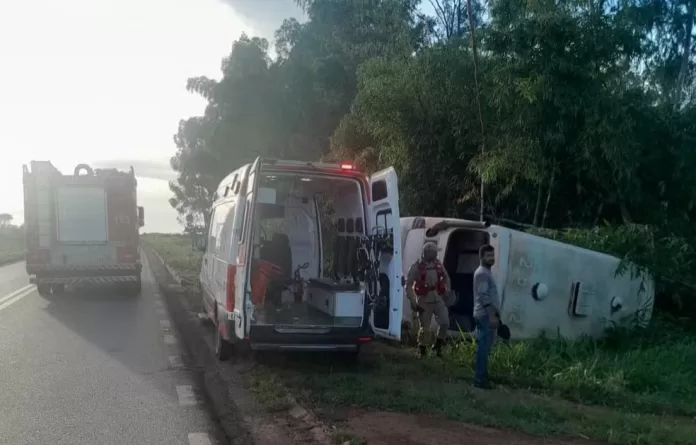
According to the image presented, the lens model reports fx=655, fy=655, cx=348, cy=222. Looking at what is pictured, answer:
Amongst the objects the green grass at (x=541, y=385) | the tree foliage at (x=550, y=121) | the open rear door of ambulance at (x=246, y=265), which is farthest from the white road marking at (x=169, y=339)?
the tree foliage at (x=550, y=121)

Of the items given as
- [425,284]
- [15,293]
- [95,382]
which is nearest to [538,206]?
[425,284]

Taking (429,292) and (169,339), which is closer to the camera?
(429,292)

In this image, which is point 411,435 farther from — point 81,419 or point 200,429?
point 81,419

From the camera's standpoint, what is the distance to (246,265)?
24.9 feet

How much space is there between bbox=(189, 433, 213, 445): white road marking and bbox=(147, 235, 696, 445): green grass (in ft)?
2.92

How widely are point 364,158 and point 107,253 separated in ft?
21.5

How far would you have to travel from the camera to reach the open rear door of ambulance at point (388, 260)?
789 centimetres

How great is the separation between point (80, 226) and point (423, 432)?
1200cm

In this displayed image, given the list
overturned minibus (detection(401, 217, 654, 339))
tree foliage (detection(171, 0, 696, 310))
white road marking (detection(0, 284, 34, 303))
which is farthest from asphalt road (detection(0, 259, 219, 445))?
tree foliage (detection(171, 0, 696, 310))

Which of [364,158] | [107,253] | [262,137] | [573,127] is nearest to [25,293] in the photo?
[107,253]

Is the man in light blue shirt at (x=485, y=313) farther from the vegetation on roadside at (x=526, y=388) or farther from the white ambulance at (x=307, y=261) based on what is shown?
the white ambulance at (x=307, y=261)

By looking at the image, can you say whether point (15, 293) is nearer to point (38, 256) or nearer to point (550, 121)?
point (38, 256)

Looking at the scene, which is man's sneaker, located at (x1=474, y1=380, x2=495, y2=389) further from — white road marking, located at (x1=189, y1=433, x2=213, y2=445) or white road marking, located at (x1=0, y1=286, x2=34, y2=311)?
white road marking, located at (x1=0, y1=286, x2=34, y2=311)

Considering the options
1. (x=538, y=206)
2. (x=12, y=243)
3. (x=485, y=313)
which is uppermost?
(x=538, y=206)
